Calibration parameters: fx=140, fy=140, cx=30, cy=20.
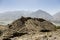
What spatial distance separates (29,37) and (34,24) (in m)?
5.06

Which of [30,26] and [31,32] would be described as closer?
[31,32]

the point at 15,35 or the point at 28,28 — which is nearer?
the point at 15,35

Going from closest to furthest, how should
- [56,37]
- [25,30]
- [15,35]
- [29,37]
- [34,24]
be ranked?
[56,37], [29,37], [15,35], [25,30], [34,24]

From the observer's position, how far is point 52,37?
1197 centimetres

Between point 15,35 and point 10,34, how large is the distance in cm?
86

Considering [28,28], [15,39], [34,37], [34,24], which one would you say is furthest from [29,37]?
[34,24]

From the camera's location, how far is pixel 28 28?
16.3 meters

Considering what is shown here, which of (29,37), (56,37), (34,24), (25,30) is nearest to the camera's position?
(56,37)

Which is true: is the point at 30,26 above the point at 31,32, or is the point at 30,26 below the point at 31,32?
above

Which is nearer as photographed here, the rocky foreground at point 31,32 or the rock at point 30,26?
the rocky foreground at point 31,32

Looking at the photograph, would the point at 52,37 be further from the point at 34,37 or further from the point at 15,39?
the point at 15,39

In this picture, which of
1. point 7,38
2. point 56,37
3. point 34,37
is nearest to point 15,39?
point 7,38

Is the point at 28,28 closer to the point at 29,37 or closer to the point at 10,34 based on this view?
the point at 10,34

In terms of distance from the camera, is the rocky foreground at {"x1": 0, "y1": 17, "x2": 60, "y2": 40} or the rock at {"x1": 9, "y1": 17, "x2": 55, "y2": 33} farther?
the rock at {"x1": 9, "y1": 17, "x2": 55, "y2": 33}
